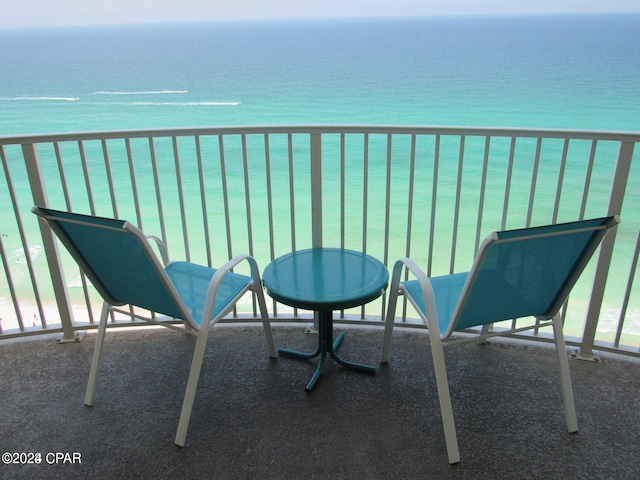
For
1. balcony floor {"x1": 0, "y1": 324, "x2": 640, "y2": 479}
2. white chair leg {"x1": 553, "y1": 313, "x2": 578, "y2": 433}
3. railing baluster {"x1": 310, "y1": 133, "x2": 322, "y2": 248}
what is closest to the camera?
balcony floor {"x1": 0, "y1": 324, "x2": 640, "y2": 479}

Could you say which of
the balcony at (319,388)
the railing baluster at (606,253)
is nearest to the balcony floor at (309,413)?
the balcony at (319,388)

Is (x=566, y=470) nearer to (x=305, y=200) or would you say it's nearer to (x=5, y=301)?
(x=5, y=301)

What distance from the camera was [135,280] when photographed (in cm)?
198

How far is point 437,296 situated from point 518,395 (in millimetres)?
622

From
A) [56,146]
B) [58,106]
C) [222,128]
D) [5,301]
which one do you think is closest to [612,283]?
[222,128]

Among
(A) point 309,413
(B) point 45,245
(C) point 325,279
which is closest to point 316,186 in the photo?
(C) point 325,279

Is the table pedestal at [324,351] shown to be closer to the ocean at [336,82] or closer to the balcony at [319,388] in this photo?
the balcony at [319,388]

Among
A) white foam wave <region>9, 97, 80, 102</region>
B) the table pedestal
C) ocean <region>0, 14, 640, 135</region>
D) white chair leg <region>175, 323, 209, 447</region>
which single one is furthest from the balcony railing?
white foam wave <region>9, 97, 80, 102</region>

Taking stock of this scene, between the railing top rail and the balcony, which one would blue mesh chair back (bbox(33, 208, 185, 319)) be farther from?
the railing top rail

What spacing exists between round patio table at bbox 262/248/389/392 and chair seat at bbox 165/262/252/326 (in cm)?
15

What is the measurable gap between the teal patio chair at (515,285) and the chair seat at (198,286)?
0.81 m

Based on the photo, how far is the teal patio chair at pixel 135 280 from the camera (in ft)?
6.00

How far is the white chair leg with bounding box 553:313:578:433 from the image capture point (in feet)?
6.70

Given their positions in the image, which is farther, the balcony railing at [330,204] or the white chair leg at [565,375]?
the balcony railing at [330,204]
